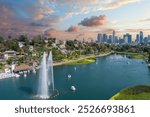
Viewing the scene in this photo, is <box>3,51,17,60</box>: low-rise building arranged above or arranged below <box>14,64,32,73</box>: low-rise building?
above

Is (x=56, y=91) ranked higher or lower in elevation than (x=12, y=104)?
lower

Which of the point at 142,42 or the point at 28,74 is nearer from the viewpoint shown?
the point at 28,74

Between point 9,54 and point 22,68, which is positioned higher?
point 9,54

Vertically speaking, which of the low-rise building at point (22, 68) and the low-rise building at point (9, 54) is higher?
the low-rise building at point (9, 54)

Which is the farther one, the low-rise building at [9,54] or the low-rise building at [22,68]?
the low-rise building at [9,54]

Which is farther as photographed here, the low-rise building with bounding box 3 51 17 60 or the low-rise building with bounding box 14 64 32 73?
the low-rise building with bounding box 3 51 17 60

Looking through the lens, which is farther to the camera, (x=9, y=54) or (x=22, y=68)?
(x=9, y=54)

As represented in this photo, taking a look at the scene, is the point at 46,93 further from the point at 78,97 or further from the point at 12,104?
the point at 12,104

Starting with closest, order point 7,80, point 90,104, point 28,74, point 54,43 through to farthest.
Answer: point 90,104, point 7,80, point 28,74, point 54,43

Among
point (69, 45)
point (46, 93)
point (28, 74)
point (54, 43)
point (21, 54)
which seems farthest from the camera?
point (69, 45)

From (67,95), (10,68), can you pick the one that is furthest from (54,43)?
(67,95)
